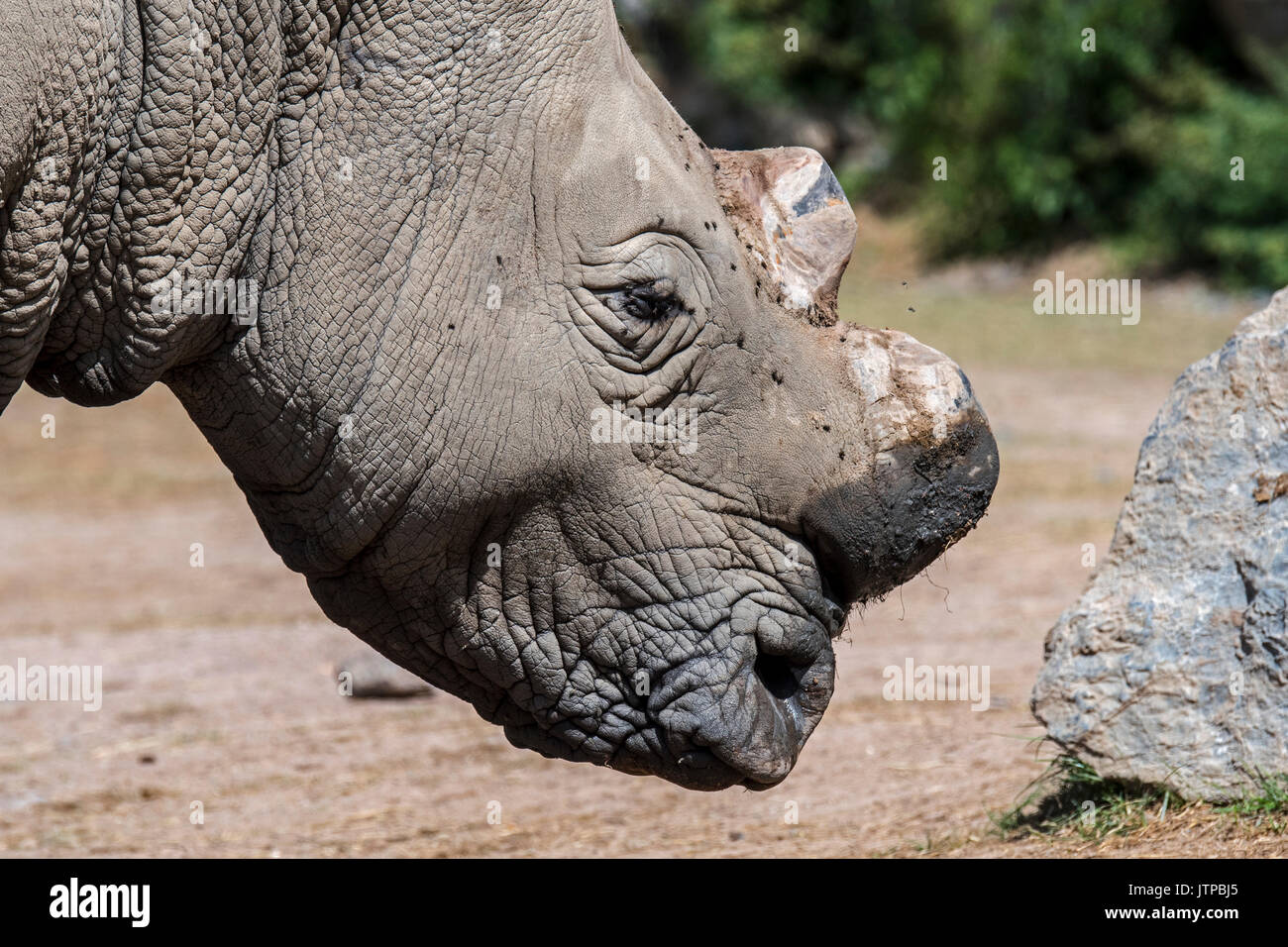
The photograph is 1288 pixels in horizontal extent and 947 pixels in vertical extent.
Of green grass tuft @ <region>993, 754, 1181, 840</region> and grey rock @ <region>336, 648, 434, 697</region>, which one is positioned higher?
grey rock @ <region>336, 648, 434, 697</region>

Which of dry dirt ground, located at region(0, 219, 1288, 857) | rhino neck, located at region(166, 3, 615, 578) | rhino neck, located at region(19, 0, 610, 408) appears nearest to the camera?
rhino neck, located at region(19, 0, 610, 408)

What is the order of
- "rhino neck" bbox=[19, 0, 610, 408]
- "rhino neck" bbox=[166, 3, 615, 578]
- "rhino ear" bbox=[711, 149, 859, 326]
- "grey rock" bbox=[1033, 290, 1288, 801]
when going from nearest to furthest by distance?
"rhino neck" bbox=[19, 0, 610, 408] → "rhino neck" bbox=[166, 3, 615, 578] → "rhino ear" bbox=[711, 149, 859, 326] → "grey rock" bbox=[1033, 290, 1288, 801]

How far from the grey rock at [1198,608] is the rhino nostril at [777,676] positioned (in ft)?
4.78

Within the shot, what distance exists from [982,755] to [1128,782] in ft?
4.43

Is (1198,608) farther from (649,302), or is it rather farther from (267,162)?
(267,162)

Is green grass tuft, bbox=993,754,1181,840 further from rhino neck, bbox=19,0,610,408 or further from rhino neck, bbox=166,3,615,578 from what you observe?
rhino neck, bbox=19,0,610,408

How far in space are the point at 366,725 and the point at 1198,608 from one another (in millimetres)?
3709

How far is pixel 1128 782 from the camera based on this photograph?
4766mm

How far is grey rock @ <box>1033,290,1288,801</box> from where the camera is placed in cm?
460

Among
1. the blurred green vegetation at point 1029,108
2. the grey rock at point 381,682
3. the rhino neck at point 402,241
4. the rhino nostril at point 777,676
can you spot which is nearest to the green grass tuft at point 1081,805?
the rhino nostril at point 777,676

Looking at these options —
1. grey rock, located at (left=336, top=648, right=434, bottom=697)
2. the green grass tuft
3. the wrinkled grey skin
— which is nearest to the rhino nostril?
the wrinkled grey skin

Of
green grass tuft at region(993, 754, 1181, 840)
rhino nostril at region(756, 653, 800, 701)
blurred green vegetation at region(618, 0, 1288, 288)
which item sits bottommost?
green grass tuft at region(993, 754, 1181, 840)
